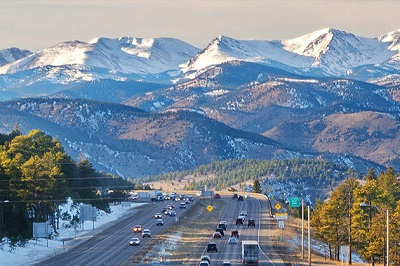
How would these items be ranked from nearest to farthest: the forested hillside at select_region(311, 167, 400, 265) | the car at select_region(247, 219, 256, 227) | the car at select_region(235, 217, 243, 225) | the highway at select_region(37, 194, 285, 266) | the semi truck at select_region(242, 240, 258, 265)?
1. the semi truck at select_region(242, 240, 258, 265)
2. the forested hillside at select_region(311, 167, 400, 265)
3. the highway at select_region(37, 194, 285, 266)
4. the car at select_region(247, 219, 256, 227)
5. the car at select_region(235, 217, 243, 225)

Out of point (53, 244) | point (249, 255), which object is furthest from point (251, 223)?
point (249, 255)

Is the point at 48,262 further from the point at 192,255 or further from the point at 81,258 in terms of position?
the point at 192,255

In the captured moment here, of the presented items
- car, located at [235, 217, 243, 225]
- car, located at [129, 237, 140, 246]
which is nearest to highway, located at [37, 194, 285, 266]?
car, located at [129, 237, 140, 246]

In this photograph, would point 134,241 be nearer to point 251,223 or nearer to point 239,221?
point 251,223

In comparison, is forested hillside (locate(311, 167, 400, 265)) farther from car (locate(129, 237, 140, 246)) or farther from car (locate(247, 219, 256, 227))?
car (locate(247, 219, 256, 227))

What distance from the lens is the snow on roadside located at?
130750 mm

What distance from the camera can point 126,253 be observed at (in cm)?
13475

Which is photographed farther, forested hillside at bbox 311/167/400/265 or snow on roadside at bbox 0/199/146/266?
snow on roadside at bbox 0/199/146/266

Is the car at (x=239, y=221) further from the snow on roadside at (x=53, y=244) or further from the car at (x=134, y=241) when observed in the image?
the car at (x=134, y=241)

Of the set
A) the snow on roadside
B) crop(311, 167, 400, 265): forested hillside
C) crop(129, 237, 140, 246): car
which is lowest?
the snow on roadside

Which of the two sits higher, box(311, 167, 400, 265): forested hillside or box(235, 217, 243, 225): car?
box(311, 167, 400, 265): forested hillside

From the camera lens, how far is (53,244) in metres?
151

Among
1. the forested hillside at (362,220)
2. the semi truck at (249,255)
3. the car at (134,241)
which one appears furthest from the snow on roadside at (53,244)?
the forested hillside at (362,220)

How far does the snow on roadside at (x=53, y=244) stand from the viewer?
130750 millimetres
